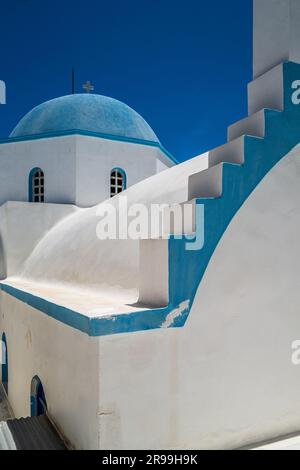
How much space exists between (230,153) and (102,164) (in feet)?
24.8

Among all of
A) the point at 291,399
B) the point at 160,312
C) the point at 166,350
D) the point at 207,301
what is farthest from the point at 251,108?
the point at 291,399

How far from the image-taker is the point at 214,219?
286 cm

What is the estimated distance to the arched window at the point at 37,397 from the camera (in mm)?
4375

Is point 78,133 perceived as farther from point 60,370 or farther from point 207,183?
point 60,370

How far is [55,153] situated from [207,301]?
858 centimetres

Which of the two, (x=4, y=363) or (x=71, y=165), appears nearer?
(x=4, y=363)

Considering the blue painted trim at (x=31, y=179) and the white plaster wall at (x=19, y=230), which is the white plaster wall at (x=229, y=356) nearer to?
the white plaster wall at (x=19, y=230)

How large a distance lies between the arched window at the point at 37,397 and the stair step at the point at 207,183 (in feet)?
10.4

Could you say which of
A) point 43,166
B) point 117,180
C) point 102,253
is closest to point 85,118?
point 43,166

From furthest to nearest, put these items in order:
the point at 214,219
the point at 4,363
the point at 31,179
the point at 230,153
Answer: the point at 31,179 → the point at 4,363 → the point at 230,153 → the point at 214,219

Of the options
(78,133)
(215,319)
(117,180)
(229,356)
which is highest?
(78,133)

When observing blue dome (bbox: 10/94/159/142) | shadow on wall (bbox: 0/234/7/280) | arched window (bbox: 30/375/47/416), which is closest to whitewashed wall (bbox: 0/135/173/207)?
blue dome (bbox: 10/94/159/142)

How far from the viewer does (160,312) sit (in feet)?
8.89

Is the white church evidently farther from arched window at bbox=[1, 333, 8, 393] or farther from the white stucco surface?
arched window at bbox=[1, 333, 8, 393]
